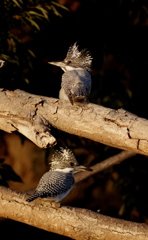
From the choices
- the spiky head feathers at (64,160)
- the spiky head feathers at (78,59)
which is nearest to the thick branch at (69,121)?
the spiky head feathers at (64,160)

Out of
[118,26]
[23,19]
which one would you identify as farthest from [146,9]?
[23,19]

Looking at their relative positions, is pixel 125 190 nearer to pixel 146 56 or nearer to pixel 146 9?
pixel 146 56

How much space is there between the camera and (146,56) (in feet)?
18.5

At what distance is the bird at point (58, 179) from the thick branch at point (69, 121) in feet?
1.18

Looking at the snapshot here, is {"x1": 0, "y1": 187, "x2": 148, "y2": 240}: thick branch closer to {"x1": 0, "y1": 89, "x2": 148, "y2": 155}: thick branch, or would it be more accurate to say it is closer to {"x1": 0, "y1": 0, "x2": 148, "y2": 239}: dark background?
{"x1": 0, "y1": 89, "x2": 148, "y2": 155}: thick branch

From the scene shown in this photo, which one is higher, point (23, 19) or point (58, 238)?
point (23, 19)

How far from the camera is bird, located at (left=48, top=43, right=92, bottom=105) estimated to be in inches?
117

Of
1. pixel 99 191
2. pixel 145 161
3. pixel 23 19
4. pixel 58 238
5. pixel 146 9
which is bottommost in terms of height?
pixel 58 238

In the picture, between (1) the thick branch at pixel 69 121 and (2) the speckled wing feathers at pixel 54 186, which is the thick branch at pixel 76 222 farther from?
(1) the thick branch at pixel 69 121

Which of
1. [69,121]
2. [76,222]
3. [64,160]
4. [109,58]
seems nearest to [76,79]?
[69,121]

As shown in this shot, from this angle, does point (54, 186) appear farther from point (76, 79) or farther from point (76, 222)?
point (76, 79)

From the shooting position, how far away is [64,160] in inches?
137

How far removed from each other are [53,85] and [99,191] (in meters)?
1.78

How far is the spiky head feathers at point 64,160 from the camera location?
3.49 m
